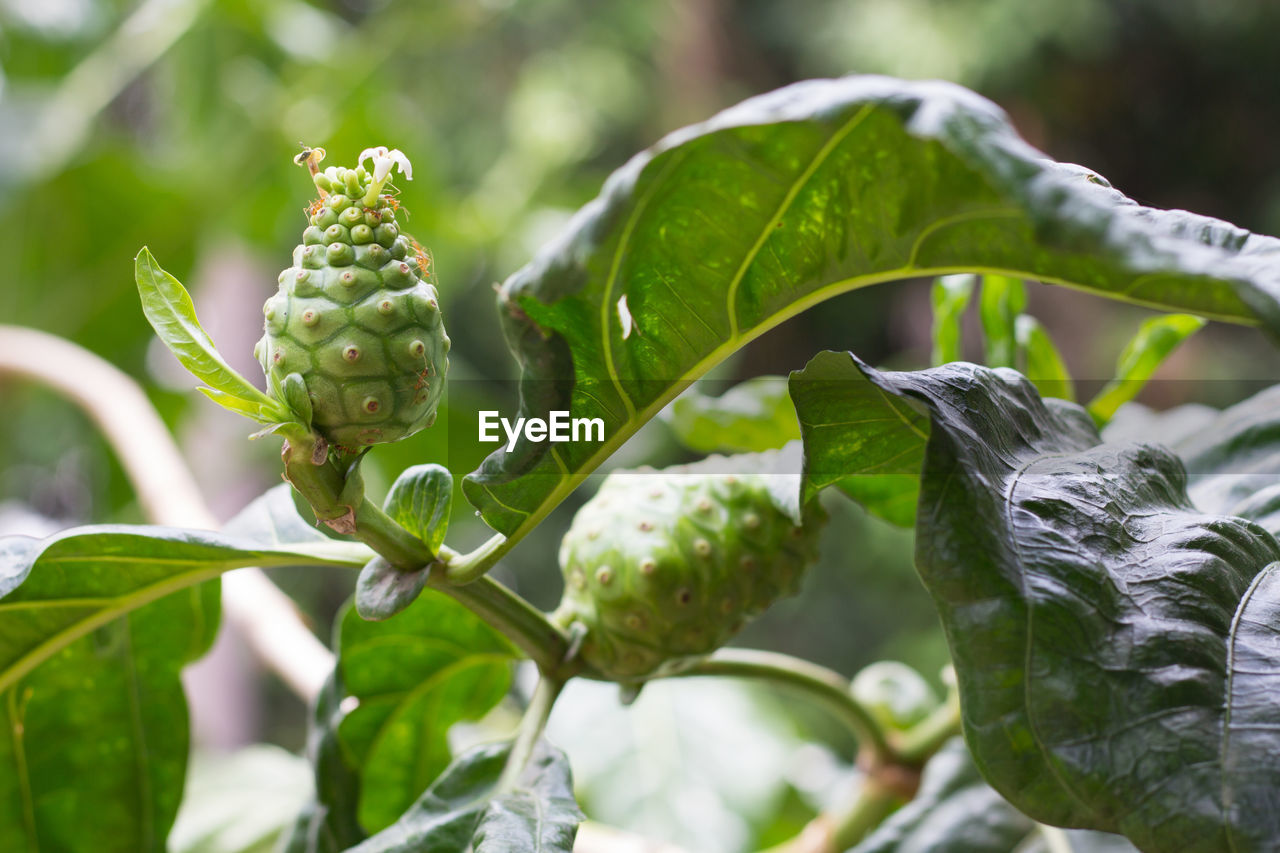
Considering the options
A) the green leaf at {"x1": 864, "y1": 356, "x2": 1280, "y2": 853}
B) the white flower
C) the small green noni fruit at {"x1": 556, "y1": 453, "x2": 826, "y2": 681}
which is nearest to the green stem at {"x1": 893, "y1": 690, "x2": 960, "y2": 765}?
the small green noni fruit at {"x1": 556, "y1": 453, "x2": 826, "y2": 681}

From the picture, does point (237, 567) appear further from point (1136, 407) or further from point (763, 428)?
point (1136, 407)

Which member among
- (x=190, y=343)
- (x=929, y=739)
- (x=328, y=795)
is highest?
(x=190, y=343)

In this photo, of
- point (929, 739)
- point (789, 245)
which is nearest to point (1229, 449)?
point (929, 739)

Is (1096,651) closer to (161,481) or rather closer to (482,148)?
(161,481)

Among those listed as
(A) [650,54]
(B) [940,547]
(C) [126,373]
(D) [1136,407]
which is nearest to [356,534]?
(B) [940,547]

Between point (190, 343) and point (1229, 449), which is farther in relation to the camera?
point (1229, 449)

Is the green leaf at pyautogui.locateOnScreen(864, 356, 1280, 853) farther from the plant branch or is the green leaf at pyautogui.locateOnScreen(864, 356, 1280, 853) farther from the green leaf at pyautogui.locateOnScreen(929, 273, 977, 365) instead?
the plant branch

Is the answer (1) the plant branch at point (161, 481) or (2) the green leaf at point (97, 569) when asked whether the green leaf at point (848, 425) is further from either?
(1) the plant branch at point (161, 481)

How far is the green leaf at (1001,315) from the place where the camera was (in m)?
0.51

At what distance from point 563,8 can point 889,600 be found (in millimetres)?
1799

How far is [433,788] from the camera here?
14.8 inches

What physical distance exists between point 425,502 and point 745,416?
0.25 m

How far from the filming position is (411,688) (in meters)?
0.47

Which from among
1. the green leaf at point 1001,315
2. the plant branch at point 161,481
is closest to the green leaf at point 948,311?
the green leaf at point 1001,315
